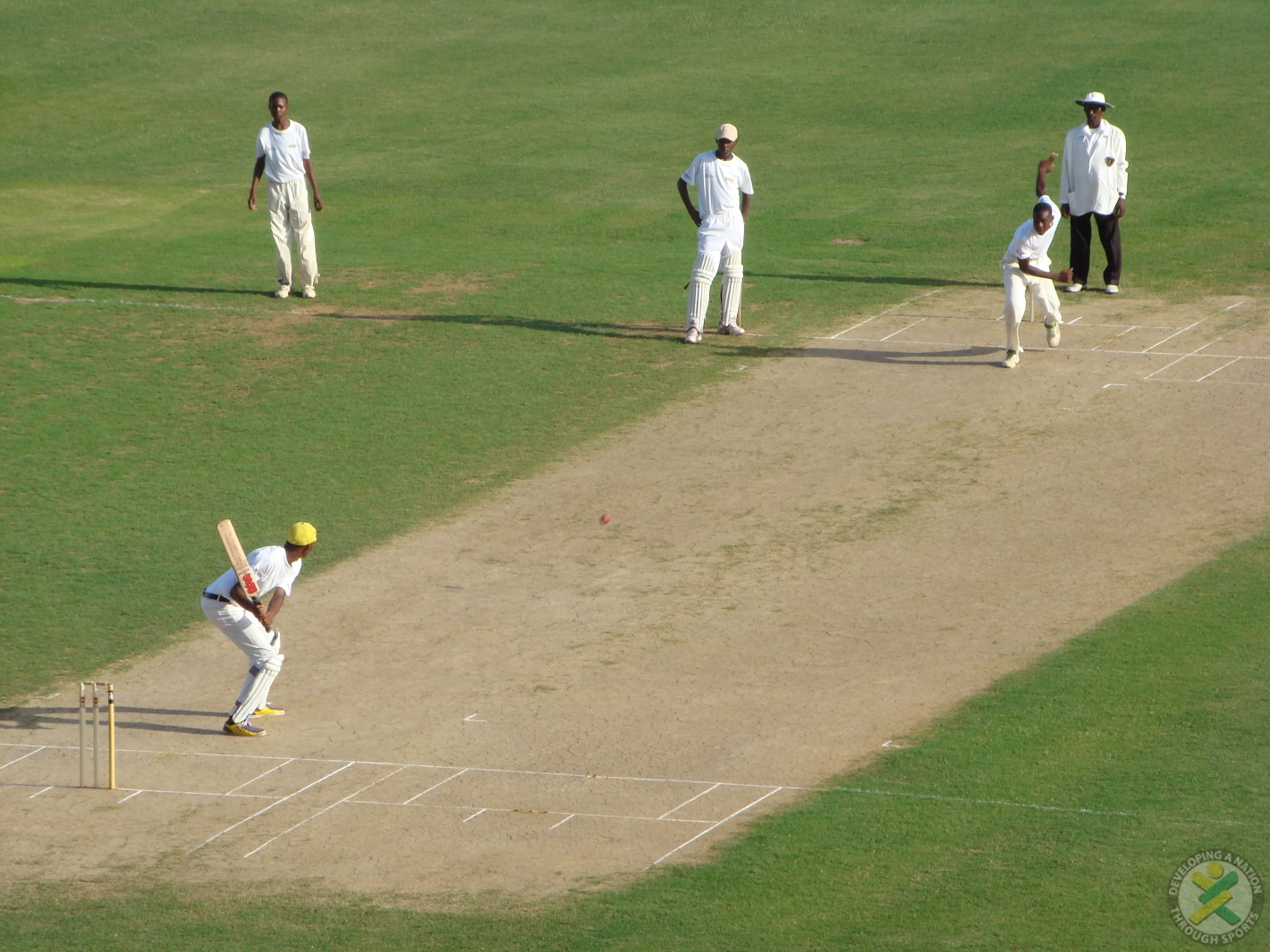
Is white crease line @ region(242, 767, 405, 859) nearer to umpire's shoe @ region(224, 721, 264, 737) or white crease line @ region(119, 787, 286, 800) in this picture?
white crease line @ region(119, 787, 286, 800)

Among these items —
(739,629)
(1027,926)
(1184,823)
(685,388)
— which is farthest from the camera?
(685,388)

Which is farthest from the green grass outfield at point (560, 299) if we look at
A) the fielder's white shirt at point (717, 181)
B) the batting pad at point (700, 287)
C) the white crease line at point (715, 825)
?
the fielder's white shirt at point (717, 181)

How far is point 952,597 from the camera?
1413 centimetres

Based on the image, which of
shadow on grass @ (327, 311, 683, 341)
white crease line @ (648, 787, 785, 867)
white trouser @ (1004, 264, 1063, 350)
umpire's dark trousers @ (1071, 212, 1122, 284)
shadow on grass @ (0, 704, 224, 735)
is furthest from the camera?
umpire's dark trousers @ (1071, 212, 1122, 284)

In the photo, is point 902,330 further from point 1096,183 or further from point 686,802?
point 686,802

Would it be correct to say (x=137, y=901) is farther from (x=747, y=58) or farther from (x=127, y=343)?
(x=747, y=58)

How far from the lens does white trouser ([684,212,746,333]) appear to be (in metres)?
20.1

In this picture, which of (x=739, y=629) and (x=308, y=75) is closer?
(x=739, y=629)

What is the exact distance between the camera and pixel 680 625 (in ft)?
45.1

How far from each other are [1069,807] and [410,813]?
3.87 metres

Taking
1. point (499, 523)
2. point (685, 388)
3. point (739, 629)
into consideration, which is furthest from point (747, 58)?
point (739, 629)

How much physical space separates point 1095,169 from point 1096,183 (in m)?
0.19

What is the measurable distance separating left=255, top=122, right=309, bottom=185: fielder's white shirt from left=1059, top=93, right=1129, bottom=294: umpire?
919cm

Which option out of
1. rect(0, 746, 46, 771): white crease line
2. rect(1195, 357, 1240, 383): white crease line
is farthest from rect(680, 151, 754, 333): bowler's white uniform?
rect(0, 746, 46, 771): white crease line
